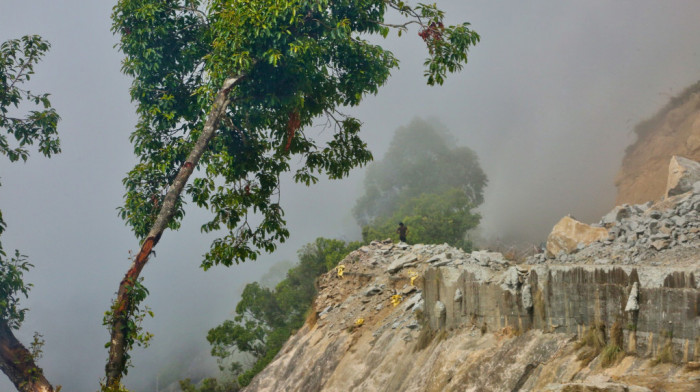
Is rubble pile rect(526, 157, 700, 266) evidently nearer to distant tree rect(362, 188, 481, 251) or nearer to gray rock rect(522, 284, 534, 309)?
gray rock rect(522, 284, 534, 309)

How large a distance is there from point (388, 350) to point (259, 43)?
697 cm

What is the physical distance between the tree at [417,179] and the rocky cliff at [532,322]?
34.1 metres

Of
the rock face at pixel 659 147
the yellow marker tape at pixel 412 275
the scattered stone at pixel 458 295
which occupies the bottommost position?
the scattered stone at pixel 458 295

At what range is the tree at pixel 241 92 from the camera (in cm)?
1109

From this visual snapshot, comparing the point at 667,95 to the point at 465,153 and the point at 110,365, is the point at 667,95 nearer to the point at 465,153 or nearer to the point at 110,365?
the point at 465,153

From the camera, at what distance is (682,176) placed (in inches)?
627

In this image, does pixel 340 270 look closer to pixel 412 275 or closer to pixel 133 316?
pixel 412 275

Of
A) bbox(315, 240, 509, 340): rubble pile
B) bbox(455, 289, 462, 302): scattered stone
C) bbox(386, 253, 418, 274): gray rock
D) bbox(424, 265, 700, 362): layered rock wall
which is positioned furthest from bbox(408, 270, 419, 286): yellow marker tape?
bbox(455, 289, 462, 302): scattered stone

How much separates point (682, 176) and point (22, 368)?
1750 centimetres

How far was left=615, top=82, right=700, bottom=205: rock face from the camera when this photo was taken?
125 ft

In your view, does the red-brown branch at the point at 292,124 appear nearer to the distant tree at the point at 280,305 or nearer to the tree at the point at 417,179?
the distant tree at the point at 280,305

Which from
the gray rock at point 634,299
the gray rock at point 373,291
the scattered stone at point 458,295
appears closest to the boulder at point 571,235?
the gray rock at point 373,291

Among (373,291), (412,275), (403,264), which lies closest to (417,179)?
(403,264)

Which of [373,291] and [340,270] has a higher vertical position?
[340,270]
